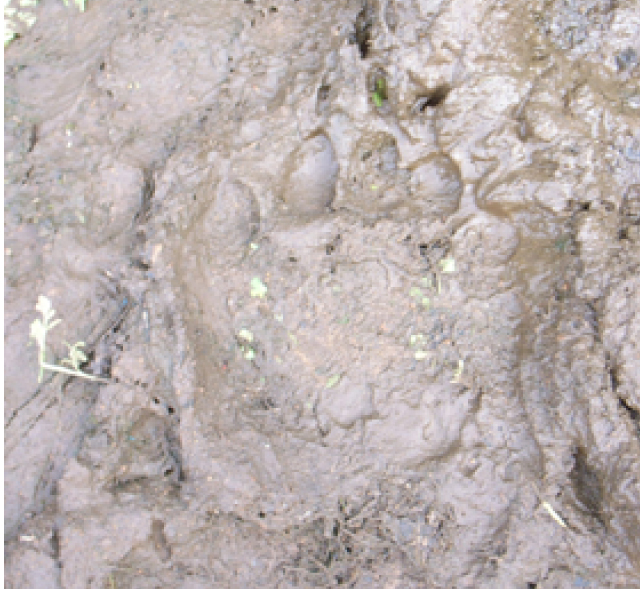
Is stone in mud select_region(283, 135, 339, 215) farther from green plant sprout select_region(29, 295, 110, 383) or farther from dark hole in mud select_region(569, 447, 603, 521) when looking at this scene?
dark hole in mud select_region(569, 447, 603, 521)

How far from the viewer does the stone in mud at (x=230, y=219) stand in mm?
2273

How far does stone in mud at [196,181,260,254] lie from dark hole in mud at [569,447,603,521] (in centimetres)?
153

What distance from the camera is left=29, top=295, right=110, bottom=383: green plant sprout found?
2.34m

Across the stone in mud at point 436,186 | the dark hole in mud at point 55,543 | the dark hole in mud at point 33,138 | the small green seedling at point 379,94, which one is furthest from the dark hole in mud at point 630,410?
the dark hole in mud at point 33,138

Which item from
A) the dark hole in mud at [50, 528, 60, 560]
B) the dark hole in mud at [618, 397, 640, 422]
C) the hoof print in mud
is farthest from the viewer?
the hoof print in mud

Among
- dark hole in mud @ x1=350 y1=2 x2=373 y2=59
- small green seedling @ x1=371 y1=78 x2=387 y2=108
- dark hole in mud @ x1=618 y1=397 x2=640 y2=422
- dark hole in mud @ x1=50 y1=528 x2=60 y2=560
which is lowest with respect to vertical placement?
dark hole in mud @ x1=618 y1=397 x2=640 y2=422

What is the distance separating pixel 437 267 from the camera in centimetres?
220

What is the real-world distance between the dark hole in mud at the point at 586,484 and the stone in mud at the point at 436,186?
1053mm

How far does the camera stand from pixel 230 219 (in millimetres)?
2289

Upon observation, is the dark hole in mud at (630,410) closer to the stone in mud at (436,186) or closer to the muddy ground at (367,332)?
the muddy ground at (367,332)

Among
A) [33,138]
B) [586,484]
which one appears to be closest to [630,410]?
[586,484]

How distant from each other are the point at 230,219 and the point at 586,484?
5.64 ft

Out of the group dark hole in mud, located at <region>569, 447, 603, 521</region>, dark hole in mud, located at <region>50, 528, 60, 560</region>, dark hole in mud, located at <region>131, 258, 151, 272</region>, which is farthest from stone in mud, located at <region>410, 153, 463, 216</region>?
dark hole in mud, located at <region>50, 528, 60, 560</region>

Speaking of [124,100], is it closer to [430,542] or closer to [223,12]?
[223,12]
